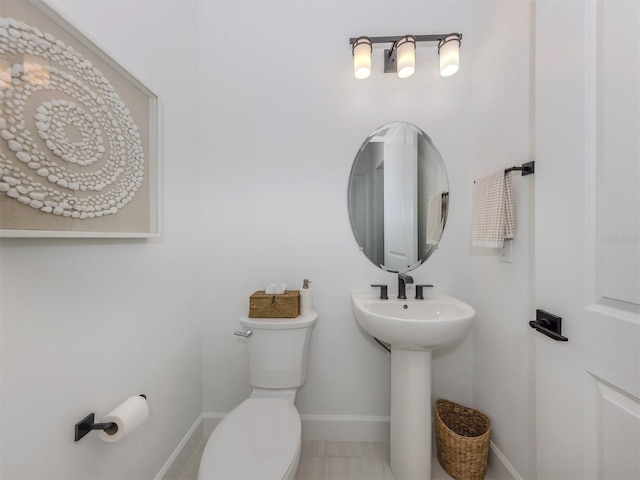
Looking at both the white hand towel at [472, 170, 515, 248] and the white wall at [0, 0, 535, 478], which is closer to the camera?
the white hand towel at [472, 170, 515, 248]

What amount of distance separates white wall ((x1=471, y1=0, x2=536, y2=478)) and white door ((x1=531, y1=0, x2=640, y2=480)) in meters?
0.15

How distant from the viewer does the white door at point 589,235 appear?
61 centimetres

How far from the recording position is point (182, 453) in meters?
1.28

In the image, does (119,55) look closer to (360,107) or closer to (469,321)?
(360,107)

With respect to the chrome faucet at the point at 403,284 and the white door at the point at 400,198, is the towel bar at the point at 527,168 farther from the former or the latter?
the chrome faucet at the point at 403,284

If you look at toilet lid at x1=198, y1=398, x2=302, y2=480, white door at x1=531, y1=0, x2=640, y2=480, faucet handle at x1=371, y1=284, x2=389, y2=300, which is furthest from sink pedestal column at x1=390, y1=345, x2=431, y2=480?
toilet lid at x1=198, y1=398, x2=302, y2=480

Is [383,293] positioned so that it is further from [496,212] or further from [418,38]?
[418,38]

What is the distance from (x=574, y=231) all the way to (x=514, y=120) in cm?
61

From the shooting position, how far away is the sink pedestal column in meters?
1.17

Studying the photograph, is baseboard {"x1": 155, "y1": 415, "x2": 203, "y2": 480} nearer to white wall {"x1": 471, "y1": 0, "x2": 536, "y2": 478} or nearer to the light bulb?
white wall {"x1": 471, "y1": 0, "x2": 536, "y2": 478}

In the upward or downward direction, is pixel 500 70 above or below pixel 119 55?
above

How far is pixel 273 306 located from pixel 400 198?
928 mm

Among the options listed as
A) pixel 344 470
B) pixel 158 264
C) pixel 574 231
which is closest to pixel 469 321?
pixel 574 231

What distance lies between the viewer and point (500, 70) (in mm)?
1183
